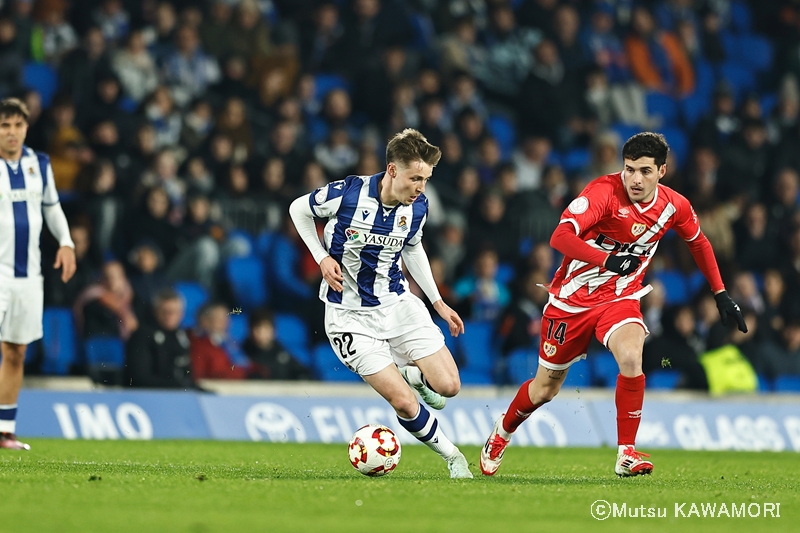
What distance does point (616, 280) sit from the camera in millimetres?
8586

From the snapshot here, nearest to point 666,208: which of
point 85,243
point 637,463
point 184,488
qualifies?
point 637,463

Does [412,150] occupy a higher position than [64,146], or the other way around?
[412,150]

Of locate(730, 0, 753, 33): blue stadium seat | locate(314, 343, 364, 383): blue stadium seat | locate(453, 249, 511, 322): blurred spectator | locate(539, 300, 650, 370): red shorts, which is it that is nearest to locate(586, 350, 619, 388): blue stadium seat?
locate(453, 249, 511, 322): blurred spectator

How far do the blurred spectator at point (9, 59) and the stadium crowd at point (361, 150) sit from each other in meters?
0.03

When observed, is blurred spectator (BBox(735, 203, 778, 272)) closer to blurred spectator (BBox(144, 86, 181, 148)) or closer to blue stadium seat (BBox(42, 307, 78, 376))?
blurred spectator (BBox(144, 86, 181, 148))

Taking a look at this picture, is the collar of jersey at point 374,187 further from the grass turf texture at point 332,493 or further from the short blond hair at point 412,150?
the grass turf texture at point 332,493

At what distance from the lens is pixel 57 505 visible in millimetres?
6098

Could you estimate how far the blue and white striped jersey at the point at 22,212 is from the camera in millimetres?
9711

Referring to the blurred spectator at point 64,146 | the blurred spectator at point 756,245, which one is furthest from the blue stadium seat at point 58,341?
the blurred spectator at point 756,245

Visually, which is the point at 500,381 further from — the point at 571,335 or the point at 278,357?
the point at 571,335

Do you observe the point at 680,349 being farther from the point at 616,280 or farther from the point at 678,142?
the point at 616,280

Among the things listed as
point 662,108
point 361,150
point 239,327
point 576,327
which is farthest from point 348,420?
point 662,108

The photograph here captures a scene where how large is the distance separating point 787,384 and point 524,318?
11.8ft

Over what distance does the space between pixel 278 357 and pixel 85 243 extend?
7.53 ft
